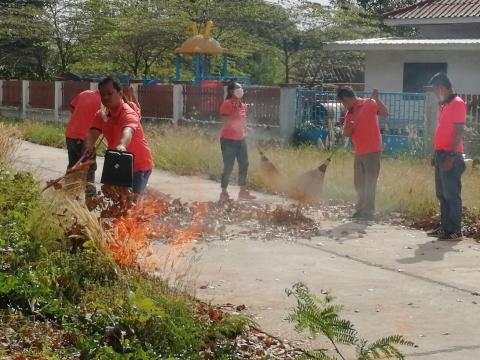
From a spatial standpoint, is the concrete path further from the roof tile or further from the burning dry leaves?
the roof tile

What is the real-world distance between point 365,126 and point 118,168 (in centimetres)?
477

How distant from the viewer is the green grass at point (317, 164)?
12188 millimetres

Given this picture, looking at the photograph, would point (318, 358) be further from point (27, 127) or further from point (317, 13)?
point (317, 13)

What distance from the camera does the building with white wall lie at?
23.4 meters

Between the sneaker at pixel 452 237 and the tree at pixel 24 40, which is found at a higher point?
the tree at pixel 24 40

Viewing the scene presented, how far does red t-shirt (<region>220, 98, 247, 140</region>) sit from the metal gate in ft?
16.8

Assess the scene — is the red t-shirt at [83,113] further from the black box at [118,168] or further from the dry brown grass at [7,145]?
the black box at [118,168]

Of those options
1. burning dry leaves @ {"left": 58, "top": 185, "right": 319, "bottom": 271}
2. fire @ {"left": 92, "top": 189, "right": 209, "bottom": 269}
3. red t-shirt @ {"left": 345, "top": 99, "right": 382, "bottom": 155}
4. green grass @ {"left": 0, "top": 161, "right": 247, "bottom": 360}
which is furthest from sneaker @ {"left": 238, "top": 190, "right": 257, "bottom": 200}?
green grass @ {"left": 0, "top": 161, "right": 247, "bottom": 360}

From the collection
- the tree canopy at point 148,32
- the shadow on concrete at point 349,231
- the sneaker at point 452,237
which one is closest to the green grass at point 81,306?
the shadow on concrete at point 349,231

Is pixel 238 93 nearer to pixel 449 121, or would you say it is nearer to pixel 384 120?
pixel 449 121

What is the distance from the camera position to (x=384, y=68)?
25.7m

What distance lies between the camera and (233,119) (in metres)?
13.3

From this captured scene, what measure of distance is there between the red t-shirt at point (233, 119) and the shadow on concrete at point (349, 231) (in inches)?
103

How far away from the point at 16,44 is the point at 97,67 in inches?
125
